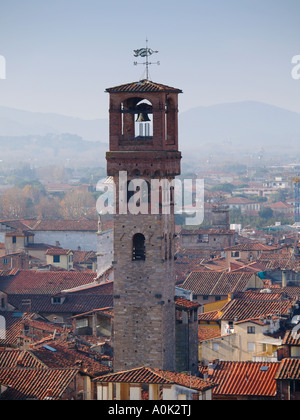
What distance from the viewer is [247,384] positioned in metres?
31.5

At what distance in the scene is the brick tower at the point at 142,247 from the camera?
105 ft

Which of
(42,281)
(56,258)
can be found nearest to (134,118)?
(42,281)

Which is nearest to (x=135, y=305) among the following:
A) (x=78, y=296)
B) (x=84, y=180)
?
(x=78, y=296)

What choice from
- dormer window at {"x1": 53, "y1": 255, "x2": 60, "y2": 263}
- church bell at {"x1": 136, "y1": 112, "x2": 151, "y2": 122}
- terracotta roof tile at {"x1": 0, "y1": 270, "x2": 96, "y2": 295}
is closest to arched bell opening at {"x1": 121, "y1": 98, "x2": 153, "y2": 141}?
church bell at {"x1": 136, "y1": 112, "x2": 151, "y2": 122}

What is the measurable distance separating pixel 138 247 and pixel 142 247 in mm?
92

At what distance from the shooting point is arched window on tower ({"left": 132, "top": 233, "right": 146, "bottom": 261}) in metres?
32.5

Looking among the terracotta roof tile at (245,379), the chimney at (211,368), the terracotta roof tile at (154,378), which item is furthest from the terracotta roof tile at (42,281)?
the terracotta roof tile at (154,378)

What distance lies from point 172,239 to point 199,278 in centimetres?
1746

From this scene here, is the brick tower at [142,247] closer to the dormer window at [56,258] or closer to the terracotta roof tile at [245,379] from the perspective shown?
the terracotta roof tile at [245,379]

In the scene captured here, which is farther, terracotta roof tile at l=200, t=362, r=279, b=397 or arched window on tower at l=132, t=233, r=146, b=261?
arched window on tower at l=132, t=233, r=146, b=261

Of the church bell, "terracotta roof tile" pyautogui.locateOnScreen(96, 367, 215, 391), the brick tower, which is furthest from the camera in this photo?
the church bell

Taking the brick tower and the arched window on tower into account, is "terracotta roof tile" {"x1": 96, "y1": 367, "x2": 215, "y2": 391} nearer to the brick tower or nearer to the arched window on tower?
the brick tower

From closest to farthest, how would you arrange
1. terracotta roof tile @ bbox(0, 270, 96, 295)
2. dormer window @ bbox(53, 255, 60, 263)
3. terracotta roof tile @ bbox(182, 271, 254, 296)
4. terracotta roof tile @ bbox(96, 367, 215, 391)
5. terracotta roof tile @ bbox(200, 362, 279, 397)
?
terracotta roof tile @ bbox(96, 367, 215, 391), terracotta roof tile @ bbox(200, 362, 279, 397), terracotta roof tile @ bbox(0, 270, 96, 295), terracotta roof tile @ bbox(182, 271, 254, 296), dormer window @ bbox(53, 255, 60, 263)

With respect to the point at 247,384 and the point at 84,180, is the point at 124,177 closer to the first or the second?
the point at 247,384
